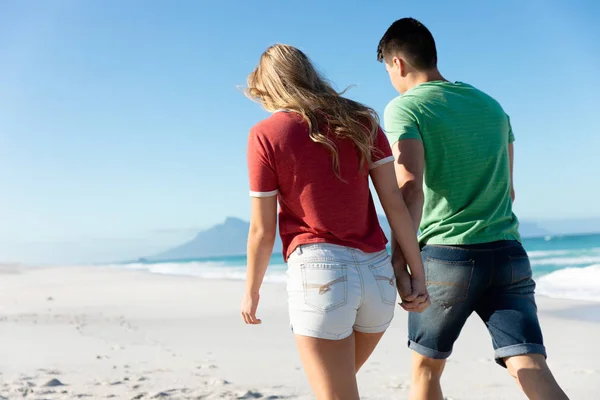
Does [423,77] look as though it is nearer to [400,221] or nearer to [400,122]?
[400,122]

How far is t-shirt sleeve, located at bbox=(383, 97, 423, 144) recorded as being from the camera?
2.70 metres

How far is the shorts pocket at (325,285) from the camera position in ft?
7.48

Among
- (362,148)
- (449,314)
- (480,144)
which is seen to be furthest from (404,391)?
(362,148)

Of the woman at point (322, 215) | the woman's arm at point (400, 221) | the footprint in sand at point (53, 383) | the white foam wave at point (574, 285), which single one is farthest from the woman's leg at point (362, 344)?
the white foam wave at point (574, 285)

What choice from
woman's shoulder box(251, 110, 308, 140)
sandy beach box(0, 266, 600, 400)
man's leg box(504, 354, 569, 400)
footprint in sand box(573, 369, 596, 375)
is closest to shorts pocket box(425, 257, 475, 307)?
man's leg box(504, 354, 569, 400)

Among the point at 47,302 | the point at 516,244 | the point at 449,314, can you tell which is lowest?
the point at 47,302

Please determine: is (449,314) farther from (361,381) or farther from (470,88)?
(361,381)

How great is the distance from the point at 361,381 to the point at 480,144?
9.88 ft

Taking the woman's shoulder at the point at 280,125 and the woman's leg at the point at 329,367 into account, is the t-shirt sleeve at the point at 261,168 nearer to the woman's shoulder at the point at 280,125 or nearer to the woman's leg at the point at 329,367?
the woman's shoulder at the point at 280,125

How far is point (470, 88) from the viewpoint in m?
2.87

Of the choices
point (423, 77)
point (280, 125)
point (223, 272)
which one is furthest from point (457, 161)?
point (223, 272)

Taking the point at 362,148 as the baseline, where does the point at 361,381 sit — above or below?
below

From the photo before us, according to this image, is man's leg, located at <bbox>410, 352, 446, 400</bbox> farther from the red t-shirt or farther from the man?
the red t-shirt

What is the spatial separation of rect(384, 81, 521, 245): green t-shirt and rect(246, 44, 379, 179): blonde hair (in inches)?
13.8
